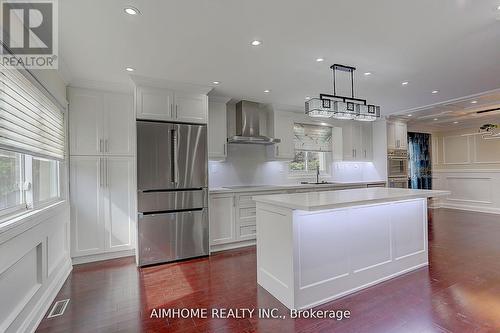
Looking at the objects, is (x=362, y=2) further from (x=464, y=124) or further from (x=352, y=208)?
(x=464, y=124)

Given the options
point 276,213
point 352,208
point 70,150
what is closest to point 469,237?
point 352,208

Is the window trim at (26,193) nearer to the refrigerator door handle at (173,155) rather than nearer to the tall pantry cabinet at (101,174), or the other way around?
the tall pantry cabinet at (101,174)

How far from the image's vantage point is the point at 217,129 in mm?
4387

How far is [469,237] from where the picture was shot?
4391mm

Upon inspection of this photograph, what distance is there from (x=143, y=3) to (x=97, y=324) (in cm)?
264

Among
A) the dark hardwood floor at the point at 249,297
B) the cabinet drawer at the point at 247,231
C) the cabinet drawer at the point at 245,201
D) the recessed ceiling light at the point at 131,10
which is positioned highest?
the recessed ceiling light at the point at 131,10

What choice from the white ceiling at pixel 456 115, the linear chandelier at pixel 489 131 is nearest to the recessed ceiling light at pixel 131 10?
the white ceiling at pixel 456 115

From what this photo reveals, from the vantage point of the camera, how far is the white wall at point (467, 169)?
6.68 m

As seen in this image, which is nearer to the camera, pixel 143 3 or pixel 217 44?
pixel 143 3

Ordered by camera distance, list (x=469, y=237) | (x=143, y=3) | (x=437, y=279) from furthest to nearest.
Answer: (x=469, y=237), (x=437, y=279), (x=143, y=3)

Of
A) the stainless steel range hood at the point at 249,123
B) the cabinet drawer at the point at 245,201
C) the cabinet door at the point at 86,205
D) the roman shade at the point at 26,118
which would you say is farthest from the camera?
the stainless steel range hood at the point at 249,123

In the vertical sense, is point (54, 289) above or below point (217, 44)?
below

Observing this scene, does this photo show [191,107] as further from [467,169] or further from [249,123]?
[467,169]

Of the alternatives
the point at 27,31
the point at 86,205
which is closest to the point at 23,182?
the point at 27,31
